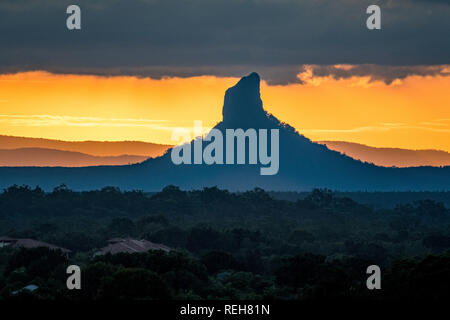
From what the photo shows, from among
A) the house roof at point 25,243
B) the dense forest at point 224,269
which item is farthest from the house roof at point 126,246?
the house roof at point 25,243

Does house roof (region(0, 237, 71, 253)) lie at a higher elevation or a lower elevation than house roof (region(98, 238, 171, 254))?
higher

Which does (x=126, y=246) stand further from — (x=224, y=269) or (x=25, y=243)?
(x=25, y=243)

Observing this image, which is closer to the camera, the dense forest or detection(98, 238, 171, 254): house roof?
the dense forest

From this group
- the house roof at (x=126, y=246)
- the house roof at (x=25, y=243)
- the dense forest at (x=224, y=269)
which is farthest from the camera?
the house roof at (x=25, y=243)

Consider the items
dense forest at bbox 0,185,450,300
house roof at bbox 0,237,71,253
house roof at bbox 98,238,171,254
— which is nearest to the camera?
dense forest at bbox 0,185,450,300

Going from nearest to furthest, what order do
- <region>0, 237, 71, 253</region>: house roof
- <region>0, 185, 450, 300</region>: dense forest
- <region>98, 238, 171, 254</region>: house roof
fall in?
<region>0, 185, 450, 300</region>: dense forest, <region>98, 238, 171, 254</region>: house roof, <region>0, 237, 71, 253</region>: house roof


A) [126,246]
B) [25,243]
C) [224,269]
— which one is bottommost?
[224,269]

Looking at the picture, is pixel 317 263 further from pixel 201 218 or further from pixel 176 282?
pixel 201 218

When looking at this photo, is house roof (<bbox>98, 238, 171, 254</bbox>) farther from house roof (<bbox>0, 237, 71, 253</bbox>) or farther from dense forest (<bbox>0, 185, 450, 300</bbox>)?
house roof (<bbox>0, 237, 71, 253</bbox>)

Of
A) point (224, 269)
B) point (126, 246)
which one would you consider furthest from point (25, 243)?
point (224, 269)

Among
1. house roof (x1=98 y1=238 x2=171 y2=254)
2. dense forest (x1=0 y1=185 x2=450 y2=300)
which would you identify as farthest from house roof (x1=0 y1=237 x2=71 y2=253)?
house roof (x1=98 y1=238 x2=171 y2=254)

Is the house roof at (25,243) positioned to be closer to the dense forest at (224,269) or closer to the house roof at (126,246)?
the dense forest at (224,269)
